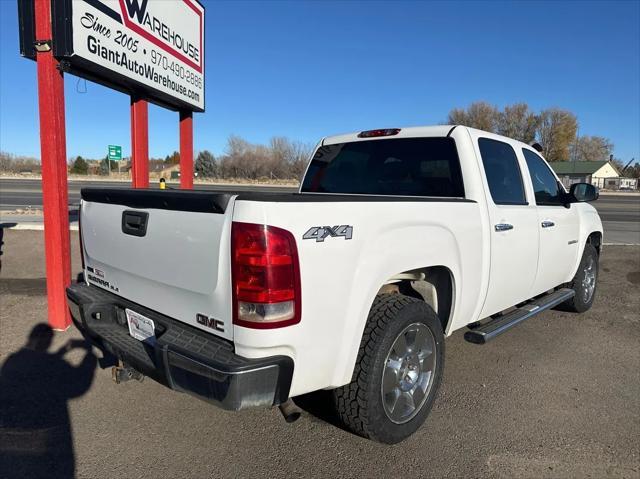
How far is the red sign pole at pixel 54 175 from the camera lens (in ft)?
14.9

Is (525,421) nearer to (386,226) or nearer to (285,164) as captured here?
(386,226)

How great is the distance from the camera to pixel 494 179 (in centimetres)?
384

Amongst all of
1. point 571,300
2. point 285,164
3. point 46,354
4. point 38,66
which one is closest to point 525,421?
point 571,300

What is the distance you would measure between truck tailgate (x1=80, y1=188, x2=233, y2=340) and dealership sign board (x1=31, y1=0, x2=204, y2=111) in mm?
2300

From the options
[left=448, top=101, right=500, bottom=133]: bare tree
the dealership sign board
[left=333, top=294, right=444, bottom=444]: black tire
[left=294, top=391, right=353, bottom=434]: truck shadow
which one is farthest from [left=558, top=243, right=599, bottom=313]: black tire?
[left=448, top=101, right=500, bottom=133]: bare tree

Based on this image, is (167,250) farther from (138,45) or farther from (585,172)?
(585,172)

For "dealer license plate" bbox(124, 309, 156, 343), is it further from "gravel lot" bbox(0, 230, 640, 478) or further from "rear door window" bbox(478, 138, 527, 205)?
"rear door window" bbox(478, 138, 527, 205)

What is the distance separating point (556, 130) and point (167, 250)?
87.2 m

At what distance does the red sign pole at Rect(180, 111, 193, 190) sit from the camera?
7504 mm

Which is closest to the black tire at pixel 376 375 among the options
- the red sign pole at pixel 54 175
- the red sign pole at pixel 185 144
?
the red sign pole at pixel 54 175

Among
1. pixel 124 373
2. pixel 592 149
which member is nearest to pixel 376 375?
pixel 124 373

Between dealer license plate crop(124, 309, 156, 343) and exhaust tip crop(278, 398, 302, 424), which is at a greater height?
dealer license plate crop(124, 309, 156, 343)

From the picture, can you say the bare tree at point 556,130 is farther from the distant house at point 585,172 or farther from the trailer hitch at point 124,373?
the trailer hitch at point 124,373

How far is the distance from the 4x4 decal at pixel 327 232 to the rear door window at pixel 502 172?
1.82 metres
